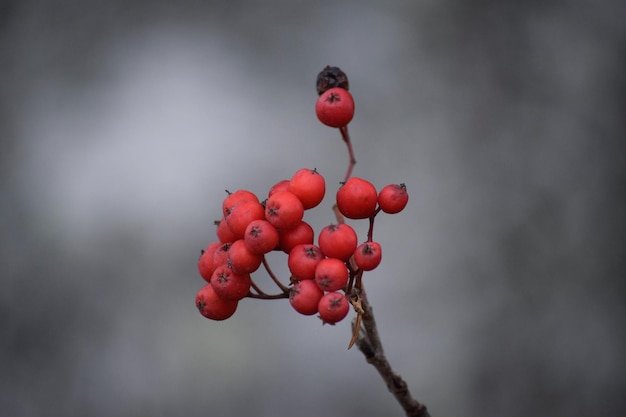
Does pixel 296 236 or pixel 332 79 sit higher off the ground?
pixel 332 79

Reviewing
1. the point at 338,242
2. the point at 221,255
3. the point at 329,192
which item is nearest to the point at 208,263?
the point at 221,255

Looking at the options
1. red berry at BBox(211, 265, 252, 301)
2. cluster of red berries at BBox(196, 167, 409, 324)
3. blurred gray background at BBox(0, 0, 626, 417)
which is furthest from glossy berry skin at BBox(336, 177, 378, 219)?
blurred gray background at BBox(0, 0, 626, 417)

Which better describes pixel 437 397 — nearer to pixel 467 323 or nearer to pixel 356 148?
pixel 467 323

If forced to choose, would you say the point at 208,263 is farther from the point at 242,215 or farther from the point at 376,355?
the point at 376,355

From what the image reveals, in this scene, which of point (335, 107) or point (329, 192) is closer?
point (335, 107)

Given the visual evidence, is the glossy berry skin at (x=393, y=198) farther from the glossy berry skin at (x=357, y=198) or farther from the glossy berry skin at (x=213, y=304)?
the glossy berry skin at (x=213, y=304)
